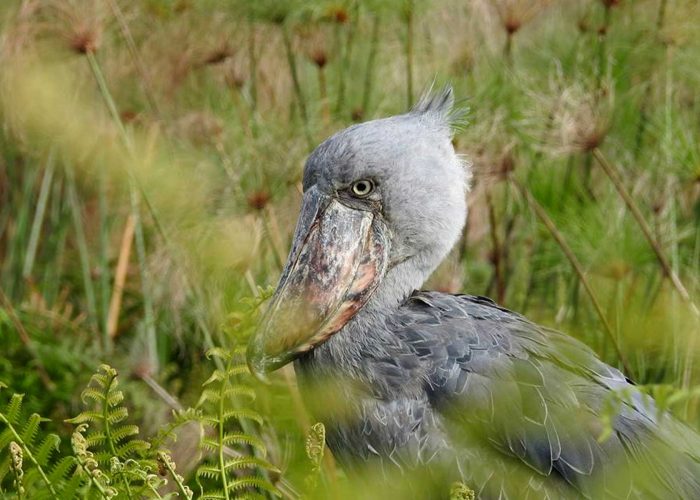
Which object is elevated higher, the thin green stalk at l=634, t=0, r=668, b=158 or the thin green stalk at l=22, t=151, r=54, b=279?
the thin green stalk at l=634, t=0, r=668, b=158

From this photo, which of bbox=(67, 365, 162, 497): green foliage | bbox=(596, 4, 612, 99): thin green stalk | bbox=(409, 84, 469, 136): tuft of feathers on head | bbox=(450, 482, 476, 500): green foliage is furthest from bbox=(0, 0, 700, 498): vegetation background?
bbox=(450, 482, 476, 500): green foliage

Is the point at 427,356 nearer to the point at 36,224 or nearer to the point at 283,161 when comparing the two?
the point at 283,161

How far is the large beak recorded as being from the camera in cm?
289

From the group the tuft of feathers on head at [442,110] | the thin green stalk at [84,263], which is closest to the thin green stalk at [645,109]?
the tuft of feathers on head at [442,110]

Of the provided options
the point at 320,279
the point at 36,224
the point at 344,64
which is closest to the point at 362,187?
the point at 320,279

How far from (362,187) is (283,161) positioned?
92 cm

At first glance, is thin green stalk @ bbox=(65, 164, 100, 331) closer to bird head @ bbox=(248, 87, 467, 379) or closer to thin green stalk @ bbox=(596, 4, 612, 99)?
bird head @ bbox=(248, 87, 467, 379)

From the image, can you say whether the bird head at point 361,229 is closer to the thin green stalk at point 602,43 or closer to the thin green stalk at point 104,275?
the thin green stalk at point 602,43

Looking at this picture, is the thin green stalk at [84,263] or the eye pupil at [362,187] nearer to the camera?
the eye pupil at [362,187]

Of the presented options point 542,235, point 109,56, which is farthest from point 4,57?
point 542,235

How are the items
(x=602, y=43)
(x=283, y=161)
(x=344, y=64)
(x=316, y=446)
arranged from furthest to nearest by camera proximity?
(x=344, y=64)
(x=602, y=43)
(x=283, y=161)
(x=316, y=446)

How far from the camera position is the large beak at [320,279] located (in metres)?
2.89

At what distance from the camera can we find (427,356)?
2.84 metres

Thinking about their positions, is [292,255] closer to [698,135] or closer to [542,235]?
[542,235]
